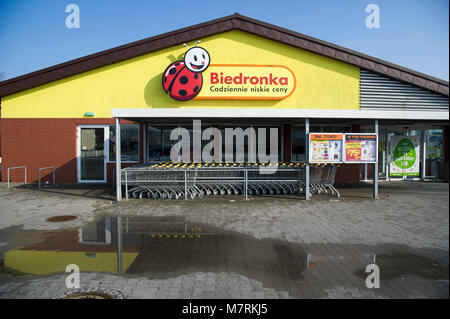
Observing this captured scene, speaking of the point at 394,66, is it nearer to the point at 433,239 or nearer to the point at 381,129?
the point at 381,129

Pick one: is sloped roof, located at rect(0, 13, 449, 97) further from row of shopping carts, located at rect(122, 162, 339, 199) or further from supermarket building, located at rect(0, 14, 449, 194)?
row of shopping carts, located at rect(122, 162, 339, 199)

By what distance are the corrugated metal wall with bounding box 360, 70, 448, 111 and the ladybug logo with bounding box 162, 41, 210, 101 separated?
23.1ft

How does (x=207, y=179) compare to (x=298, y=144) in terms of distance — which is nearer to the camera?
(x=207, y=179)

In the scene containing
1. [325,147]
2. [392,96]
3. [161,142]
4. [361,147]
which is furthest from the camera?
[161,142]

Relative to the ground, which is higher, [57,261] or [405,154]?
[405,154]

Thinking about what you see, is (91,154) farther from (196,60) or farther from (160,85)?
(196,60)

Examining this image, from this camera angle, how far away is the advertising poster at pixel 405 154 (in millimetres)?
14500

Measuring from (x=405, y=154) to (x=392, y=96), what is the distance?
367 cm

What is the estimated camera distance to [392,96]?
1253cm

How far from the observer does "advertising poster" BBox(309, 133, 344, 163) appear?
29.4 ft

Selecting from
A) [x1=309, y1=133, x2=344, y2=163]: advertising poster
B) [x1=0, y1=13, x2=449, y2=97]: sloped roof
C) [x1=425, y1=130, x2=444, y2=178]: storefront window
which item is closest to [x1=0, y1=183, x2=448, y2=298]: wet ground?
[x1=309, y1=133, x2=344, y2=163]: advertising poster

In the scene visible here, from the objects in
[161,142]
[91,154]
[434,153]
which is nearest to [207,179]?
[161,142]
